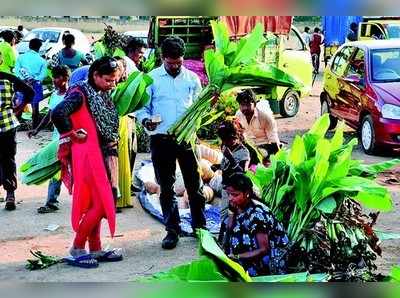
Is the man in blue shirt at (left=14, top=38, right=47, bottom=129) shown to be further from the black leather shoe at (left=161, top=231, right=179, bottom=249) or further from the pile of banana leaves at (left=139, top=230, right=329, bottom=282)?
the pile of banana leaves at (left=139, top=230, right=329, bottom=282)

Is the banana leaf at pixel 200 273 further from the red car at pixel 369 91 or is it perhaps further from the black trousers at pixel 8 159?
the red car at pixel 369 91

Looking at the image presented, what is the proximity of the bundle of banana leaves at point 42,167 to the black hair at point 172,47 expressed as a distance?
1189 mm

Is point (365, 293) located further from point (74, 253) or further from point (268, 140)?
point (268, 140)

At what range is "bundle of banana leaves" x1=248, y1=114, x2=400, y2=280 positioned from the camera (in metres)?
5.06

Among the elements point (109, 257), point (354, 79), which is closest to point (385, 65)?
point (354, 79)

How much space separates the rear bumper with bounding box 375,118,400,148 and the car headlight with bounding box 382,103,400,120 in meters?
0.06

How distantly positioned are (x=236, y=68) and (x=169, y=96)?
1.49 metres

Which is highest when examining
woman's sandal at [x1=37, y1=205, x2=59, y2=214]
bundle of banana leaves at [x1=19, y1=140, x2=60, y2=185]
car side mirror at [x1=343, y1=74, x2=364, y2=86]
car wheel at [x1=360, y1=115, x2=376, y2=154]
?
car side mirror at [x1=343, y1=74, x2=364, y2=86]

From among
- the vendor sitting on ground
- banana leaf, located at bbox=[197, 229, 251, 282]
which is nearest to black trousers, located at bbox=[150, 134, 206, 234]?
the vendor sitting on ground

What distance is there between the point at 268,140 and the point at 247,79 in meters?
2.09

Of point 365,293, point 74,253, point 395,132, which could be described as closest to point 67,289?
point 365,293

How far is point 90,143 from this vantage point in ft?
20.3

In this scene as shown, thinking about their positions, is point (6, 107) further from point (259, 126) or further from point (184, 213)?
point (259, 126)

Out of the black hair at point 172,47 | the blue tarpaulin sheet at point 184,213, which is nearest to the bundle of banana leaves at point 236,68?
the black hair at point 172,47
